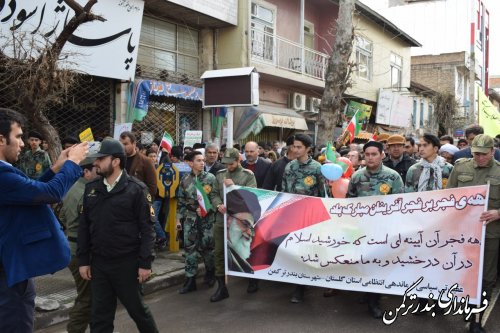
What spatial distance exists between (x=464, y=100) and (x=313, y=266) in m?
34.9

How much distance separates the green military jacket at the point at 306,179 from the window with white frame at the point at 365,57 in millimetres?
15929

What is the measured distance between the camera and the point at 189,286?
248 inches

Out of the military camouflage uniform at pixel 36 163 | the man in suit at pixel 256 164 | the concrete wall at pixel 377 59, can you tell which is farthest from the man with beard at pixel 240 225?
the concrete wall at pixel 377 59

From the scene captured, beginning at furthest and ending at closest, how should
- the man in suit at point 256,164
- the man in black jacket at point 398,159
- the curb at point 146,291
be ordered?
the man in suit at point 256,164
the man in black jacket at point 398,159
the curb at point 146,291

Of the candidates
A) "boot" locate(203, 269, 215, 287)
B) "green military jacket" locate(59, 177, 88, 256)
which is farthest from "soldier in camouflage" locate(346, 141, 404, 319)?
"green military jacket" locate(59, 177, 88, 256)

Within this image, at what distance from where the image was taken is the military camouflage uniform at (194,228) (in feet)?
20.5

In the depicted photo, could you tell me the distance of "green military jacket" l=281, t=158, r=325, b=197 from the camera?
6016 millimetres

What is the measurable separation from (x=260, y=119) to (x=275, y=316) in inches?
359

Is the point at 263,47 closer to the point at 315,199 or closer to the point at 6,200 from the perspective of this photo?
the point at 315,199

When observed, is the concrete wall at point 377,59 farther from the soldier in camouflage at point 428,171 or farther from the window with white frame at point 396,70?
the soldier in camouflage at point 428,171

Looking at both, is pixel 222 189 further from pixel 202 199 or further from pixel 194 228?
pixel 194 228

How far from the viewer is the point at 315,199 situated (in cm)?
546

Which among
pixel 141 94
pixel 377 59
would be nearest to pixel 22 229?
pixel 141 94

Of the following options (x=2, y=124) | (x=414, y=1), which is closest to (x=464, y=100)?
(x=414, y=1)
